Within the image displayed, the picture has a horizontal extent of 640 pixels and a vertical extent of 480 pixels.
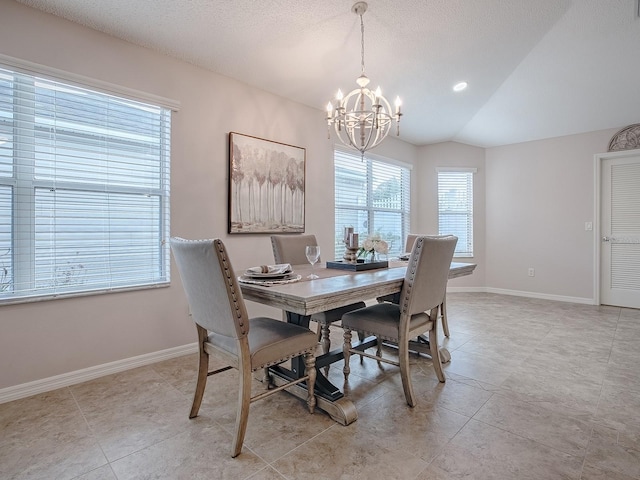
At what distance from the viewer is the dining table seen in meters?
1.59

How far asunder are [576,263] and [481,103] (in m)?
2.69

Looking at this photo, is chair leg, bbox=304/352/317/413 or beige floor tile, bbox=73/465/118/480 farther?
chair leg, bbox=304/352/317/413

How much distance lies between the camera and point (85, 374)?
2.43 metres

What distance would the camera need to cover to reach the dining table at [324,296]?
1.59 meters

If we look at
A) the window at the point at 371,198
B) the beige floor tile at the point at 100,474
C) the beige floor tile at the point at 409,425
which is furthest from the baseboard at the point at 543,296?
the beige floor tile at the point at 100,474

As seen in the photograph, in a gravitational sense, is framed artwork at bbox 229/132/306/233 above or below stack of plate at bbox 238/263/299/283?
above

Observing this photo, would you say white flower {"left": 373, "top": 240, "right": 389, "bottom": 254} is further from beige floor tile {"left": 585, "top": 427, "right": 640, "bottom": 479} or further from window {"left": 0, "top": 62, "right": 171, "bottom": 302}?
window {"left": 0, "top": 62, "right": 171, "bottom": 302}

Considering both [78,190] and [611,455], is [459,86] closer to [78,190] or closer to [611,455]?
[611,455]

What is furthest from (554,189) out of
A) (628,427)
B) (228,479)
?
(228,479)

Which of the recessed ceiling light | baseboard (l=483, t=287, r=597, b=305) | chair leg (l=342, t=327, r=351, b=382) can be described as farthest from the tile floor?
the recessed ceiling light

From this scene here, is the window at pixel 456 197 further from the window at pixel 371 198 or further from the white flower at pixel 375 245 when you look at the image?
the white flower at pixel 375 245

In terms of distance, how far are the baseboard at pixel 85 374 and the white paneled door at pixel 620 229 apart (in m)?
5.45

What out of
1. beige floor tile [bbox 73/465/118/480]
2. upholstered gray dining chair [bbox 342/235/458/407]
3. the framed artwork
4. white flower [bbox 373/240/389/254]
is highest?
the framed artwork

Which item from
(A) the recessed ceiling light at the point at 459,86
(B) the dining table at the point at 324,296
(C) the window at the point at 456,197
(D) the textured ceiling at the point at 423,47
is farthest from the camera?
(C) the window at the point at 456,197
